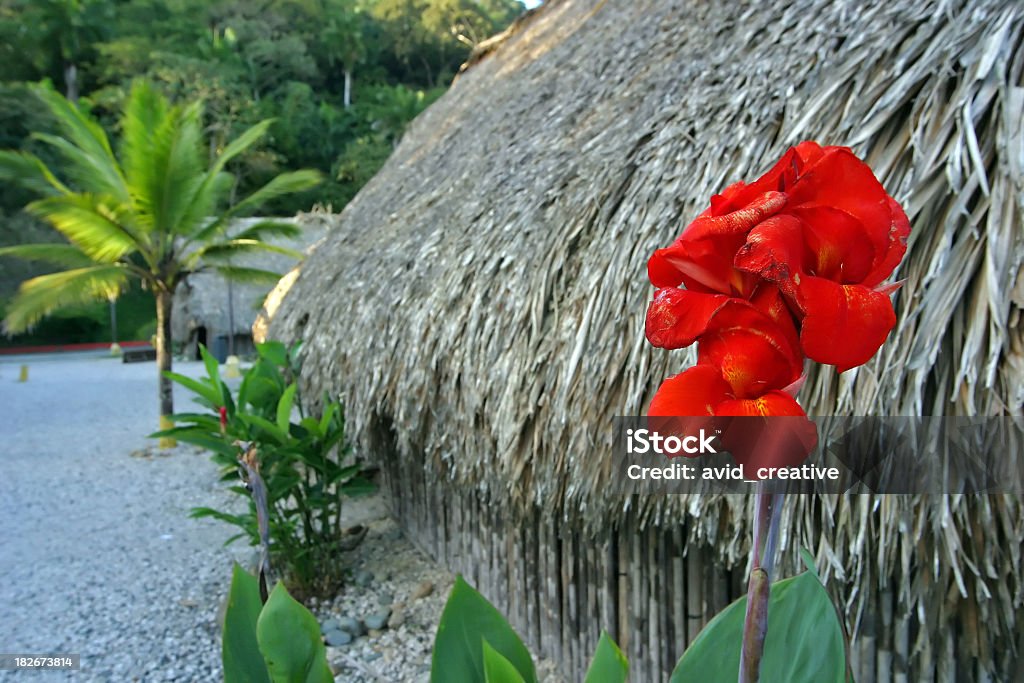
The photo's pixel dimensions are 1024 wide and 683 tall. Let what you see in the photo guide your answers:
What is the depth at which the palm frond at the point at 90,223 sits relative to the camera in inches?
230

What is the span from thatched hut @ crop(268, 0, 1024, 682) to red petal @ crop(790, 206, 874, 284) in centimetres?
74

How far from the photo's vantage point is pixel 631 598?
6.20 ft

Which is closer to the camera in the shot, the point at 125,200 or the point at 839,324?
the point at 839,324

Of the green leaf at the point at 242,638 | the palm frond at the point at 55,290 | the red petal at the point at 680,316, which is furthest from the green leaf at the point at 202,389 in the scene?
the palm frond at the point at 55,290

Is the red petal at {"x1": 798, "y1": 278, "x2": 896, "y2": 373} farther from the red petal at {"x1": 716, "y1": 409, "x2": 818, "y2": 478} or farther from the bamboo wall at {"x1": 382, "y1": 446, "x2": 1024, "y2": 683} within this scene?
the bamboo wall at {"x1": 382, "y1": 446, "x2": 1024, "y2": 683}

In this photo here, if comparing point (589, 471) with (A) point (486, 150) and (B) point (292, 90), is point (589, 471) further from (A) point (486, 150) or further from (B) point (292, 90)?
(B) point (292, 90)

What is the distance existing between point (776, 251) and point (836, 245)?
0.17 ft

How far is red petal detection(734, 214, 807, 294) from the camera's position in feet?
1.38

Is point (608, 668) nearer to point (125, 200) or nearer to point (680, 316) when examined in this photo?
point (680, 316)

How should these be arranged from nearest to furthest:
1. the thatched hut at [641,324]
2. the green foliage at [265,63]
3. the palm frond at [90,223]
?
1. the thatched hut at [641,324]
2. the palm frond at [90,223]
3. the green foliage at [265,63]

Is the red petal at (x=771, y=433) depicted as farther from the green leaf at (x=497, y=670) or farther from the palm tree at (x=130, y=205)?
the palm tree at (x=130, y=205)

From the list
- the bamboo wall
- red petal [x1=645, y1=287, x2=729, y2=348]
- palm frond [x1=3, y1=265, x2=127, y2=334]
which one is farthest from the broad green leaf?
palm frond [x1=3, y1=265, x2=127, y2=334]

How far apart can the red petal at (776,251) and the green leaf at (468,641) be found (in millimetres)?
618

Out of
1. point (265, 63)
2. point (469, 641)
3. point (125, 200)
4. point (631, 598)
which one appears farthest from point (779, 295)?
point (265, 63)
